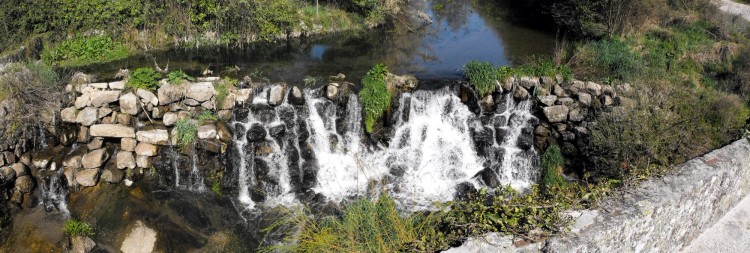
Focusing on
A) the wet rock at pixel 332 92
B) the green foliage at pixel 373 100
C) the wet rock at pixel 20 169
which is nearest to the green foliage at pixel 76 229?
the wet rock at pixel 20 169

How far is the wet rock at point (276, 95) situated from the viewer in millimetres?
12696

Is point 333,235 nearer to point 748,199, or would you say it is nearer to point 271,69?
point 748,199

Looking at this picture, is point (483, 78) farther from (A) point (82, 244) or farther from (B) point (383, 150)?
(A) point (82, 244)

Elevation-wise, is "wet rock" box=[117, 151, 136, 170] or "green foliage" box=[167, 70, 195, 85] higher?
"green foliage" box=[167, 70, 195, 85]

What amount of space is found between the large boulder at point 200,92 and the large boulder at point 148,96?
70 centimetres

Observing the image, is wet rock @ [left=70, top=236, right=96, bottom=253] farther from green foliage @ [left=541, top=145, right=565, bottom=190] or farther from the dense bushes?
green foliage @ [left=541, top=145, right=565, bottom=190]

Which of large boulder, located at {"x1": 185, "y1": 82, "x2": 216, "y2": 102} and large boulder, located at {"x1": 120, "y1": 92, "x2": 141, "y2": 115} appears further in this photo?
large boulder, located at {"x1": 185, "y1": 82, "x2": 216, "y2": 102}

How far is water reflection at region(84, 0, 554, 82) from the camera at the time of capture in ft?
50.2

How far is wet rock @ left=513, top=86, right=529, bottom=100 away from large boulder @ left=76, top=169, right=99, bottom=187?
399 inches

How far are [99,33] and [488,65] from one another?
1174 centimetres

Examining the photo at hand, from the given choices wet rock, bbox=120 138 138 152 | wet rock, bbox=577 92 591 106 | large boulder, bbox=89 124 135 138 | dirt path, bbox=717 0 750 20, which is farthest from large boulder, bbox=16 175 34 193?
dirt path, bbox=717 0 750 20

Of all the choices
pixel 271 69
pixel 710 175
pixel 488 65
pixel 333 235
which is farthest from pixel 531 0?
pixel 333 235

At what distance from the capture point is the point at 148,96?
40.0ft

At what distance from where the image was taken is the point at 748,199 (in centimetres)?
826
